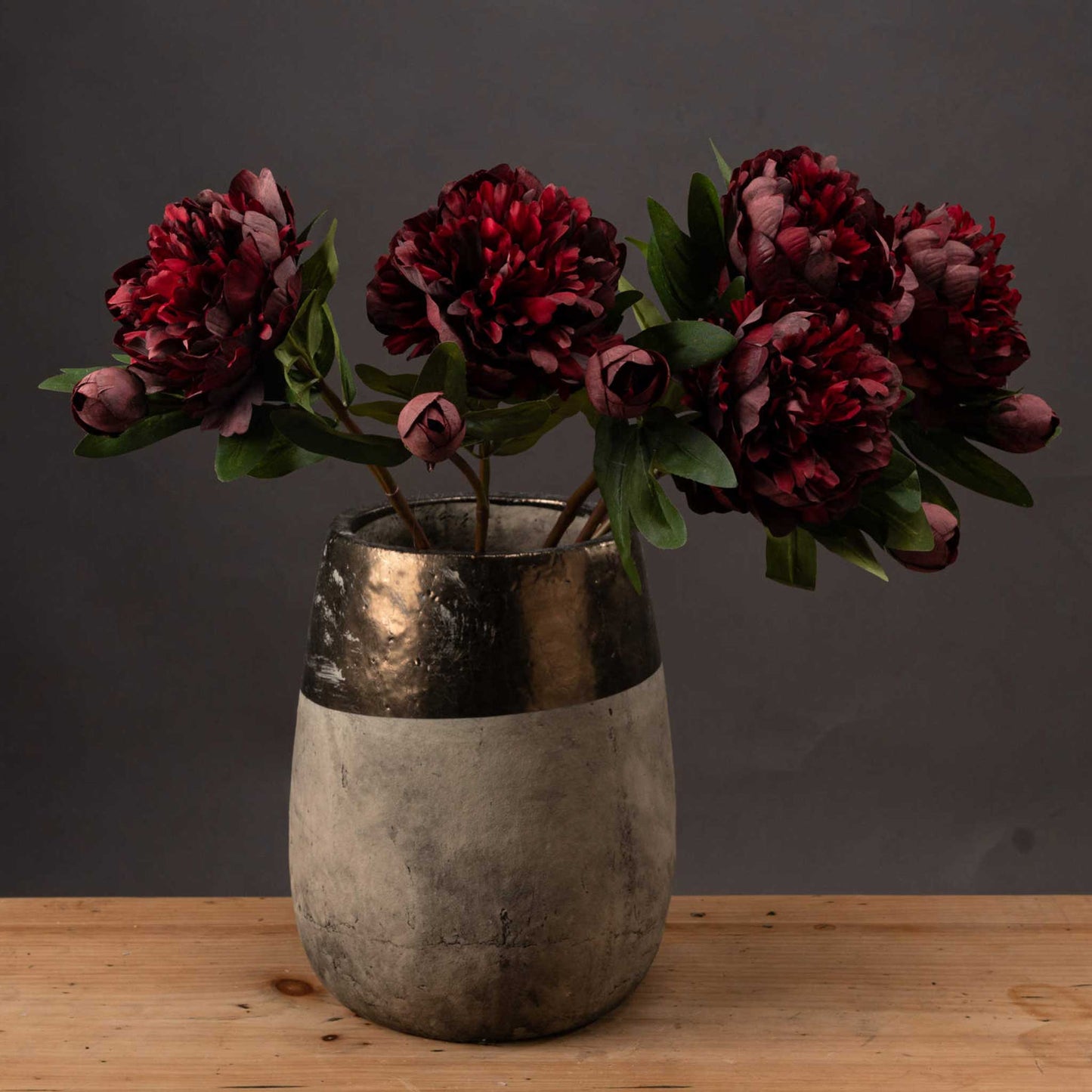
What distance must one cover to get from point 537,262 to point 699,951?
0.55 metres

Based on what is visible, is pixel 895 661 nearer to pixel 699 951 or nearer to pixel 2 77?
pixel 699 951

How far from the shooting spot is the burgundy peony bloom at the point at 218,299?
825 mm

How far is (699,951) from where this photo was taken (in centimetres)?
113

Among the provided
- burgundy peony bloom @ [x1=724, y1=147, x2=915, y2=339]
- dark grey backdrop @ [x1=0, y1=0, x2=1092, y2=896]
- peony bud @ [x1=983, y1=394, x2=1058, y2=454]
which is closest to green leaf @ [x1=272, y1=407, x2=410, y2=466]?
burgundy peony bloom @ [x1=724, y1=147, x2=915, y2=339]

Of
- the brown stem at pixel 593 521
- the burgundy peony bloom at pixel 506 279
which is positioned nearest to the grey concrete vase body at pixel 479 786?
the brown stem at pixel 593 521

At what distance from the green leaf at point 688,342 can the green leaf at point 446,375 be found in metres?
0.10

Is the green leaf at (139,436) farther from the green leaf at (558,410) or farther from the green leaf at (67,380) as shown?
the green leaf at (558,410)

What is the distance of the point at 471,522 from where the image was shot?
1076 mm

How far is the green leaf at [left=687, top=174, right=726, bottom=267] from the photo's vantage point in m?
0.88

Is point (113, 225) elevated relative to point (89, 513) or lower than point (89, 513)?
elevated

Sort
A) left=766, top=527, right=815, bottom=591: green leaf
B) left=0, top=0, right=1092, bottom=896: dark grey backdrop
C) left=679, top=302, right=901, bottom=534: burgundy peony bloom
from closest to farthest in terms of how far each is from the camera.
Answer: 1. left=679, top=302, right=901, bottom=534: burgundy peony bloom
2. left=766, top=527, right=815, bottom=591: green leaf
3. left=0, top=0, right=1092, bottom=896: dark grey backdrop

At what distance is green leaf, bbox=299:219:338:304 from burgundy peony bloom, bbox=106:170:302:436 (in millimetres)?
40

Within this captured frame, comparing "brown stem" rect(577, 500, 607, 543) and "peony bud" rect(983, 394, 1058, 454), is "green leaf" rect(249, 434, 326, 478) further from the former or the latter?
"peony bud" rect(983, 394, 1058, 454)

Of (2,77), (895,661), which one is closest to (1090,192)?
(895,661)
